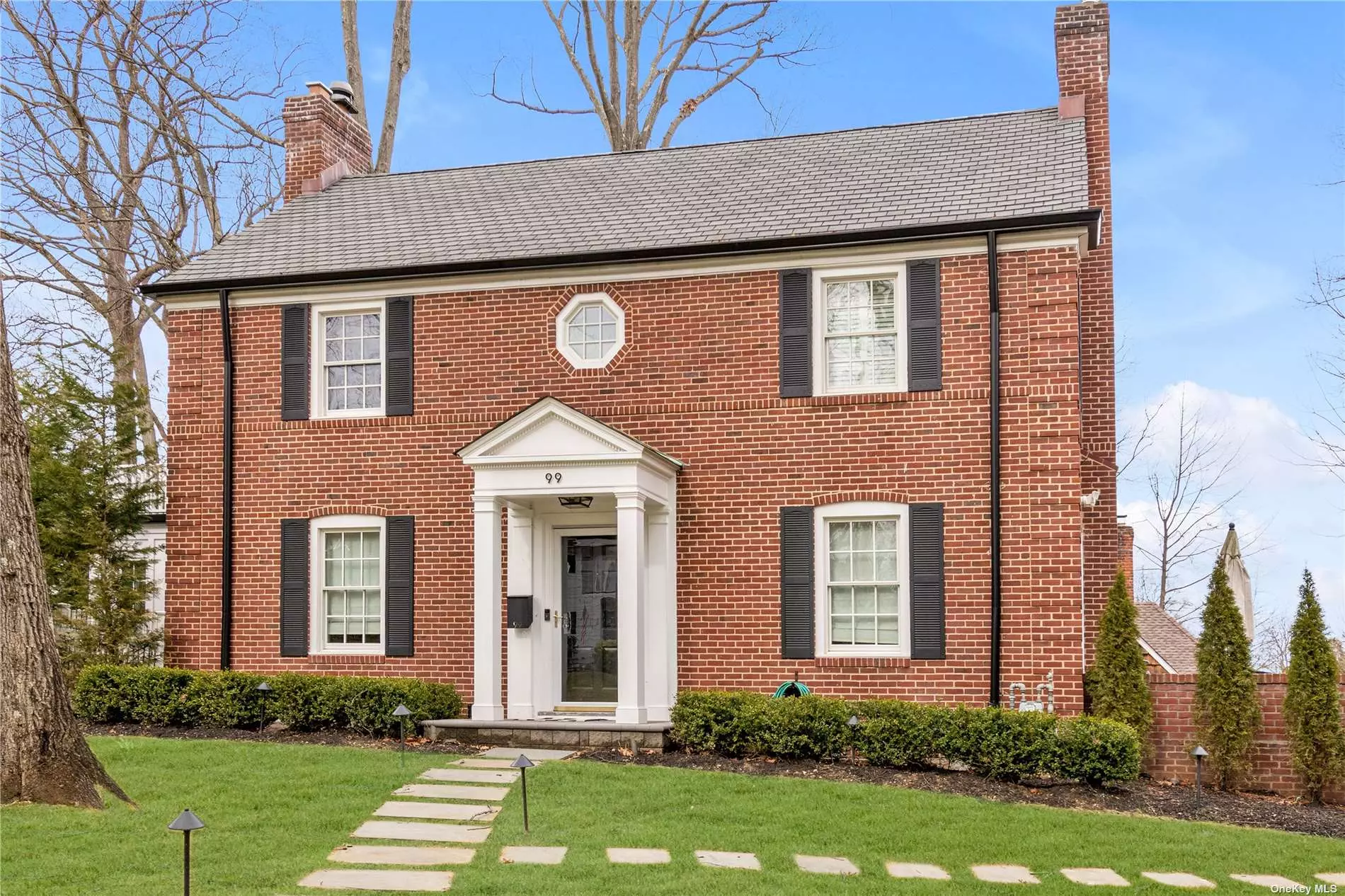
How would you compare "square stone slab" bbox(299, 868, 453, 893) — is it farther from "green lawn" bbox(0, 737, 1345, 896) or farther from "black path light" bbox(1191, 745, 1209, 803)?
"black path light" bbox(1191, 745, 1209, 803)

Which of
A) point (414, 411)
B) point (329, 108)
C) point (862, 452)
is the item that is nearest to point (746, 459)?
point (862, 452)

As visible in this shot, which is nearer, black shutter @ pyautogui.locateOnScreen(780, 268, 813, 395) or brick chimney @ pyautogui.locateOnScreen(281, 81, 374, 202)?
black shutter @ pyautogui.locateOnScreen(780, 268, 813, 395)

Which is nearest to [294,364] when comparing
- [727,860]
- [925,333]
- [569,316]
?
[569,316]

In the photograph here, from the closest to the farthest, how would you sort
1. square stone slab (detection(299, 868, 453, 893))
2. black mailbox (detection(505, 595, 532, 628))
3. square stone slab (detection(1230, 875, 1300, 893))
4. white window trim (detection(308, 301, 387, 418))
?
square stone slab (detection(299, 868, 453, 893)) < square stone slab (detection(1230, 875, 1300, 893)) < black mailbox (detection(505, 595, 532, 628)) < white window trim (detection(308, 301, 387, 418))

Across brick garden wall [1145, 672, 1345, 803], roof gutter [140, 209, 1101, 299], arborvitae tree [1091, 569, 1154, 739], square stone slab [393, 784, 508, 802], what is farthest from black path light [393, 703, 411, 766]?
brick garden wall [1145, 672, 1345, 803]

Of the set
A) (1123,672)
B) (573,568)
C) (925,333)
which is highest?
(925,333)

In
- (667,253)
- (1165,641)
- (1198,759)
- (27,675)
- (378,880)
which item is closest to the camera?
(378,880)

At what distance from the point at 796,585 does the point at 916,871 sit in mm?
5219

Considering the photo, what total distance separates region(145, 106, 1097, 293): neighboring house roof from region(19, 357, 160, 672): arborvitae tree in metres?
2.29

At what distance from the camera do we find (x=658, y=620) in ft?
46.4

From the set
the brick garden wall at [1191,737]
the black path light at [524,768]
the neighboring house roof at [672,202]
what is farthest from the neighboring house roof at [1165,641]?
the black path light at [524,768]

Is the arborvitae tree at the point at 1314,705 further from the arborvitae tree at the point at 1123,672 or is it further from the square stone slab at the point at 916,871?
the square stone slab at the point at 916,871

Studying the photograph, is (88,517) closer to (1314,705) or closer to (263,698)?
(263,698)

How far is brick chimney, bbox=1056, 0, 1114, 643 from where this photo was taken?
15383 millimetres
